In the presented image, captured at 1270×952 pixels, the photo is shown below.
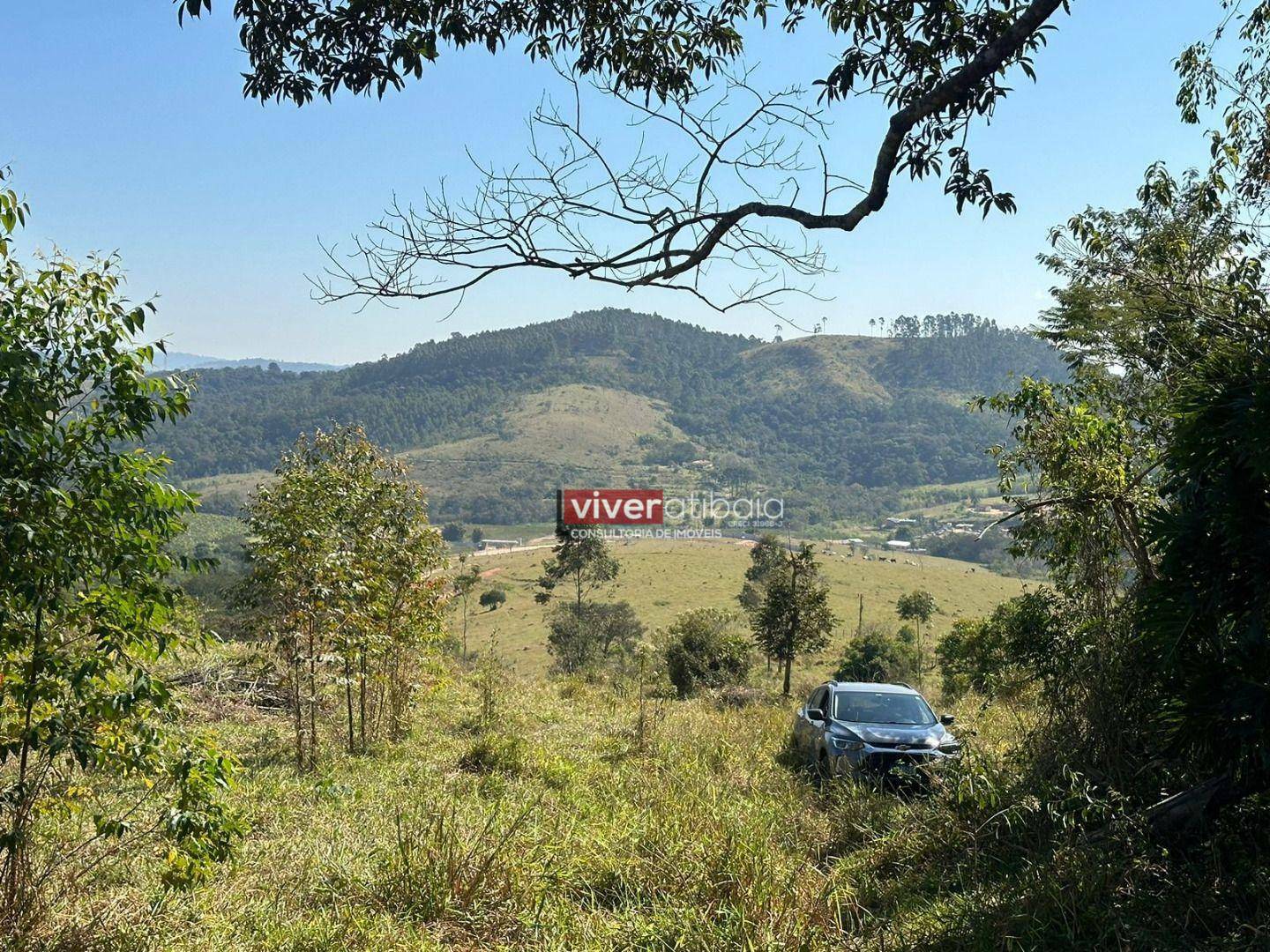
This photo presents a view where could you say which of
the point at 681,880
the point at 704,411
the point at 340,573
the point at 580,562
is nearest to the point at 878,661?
the point at 580,562

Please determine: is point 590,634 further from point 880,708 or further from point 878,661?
point 880,708

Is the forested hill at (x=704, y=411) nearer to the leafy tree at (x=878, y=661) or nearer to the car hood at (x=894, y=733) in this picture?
the leafy tree at (x=878, y=661)

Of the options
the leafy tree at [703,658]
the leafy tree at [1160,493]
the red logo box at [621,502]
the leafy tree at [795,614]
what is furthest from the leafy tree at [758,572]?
the red logo box at [621,502]

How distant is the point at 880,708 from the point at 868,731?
30.8 inches

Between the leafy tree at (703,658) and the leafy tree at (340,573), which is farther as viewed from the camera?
the leafy tree at (703,658)

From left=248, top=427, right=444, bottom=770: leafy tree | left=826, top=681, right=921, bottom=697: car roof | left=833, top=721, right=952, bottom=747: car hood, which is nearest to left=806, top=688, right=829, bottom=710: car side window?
left=826, top=681, right=921, bottom=697: car roof

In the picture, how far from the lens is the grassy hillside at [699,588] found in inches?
2185

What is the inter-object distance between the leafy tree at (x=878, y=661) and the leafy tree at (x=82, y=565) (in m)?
26.1

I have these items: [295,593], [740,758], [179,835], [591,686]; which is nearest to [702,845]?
[179,835]

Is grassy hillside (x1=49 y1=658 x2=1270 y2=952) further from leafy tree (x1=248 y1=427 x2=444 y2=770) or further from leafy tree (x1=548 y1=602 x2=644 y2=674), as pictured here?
leafy tree (x1=548 y1=602 x2=644 y2=674)

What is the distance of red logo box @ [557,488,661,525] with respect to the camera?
369 ft

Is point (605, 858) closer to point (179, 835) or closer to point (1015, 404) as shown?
point (179, 835)

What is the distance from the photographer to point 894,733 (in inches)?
388

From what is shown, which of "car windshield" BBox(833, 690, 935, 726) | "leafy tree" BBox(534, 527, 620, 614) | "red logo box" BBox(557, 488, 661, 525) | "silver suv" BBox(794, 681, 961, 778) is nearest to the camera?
"silver suv" BBox(794, 681, 961, 778)
